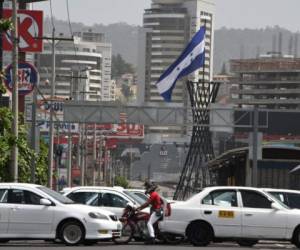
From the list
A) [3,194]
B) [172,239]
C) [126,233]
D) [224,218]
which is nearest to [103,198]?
[126,233]

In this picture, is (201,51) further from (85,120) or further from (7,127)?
(7,127)

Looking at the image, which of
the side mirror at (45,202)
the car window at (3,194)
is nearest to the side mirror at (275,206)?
the side mirror at (45,202)

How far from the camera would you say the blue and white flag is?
6112cm

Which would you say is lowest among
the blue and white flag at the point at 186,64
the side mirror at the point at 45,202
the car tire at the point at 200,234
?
the car tire at the point at 200,234

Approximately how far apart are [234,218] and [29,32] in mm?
18422

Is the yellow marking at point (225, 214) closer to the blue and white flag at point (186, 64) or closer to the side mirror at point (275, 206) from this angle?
the side mirror at point (275, 206)

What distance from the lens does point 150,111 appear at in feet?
207

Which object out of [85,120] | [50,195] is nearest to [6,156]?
[50,195]

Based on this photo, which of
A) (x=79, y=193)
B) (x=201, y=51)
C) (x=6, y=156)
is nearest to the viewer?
(x=79, y=193)

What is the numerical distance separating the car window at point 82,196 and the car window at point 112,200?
0.92 feet

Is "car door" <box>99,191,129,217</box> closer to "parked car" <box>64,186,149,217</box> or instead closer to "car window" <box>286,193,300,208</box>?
"parked car" <box>64,186,149,217</box>

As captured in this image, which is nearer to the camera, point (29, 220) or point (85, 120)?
point (29, 220)

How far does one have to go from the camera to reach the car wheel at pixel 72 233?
89.2 ft

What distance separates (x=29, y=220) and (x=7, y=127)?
7.82 meters
